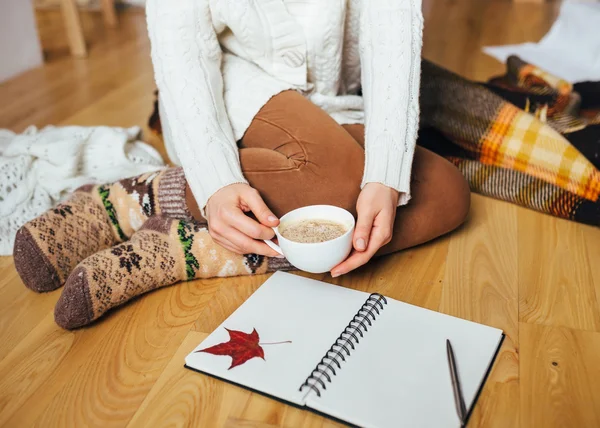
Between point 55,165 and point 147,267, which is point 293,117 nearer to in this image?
point 147,267

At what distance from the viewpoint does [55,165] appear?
4.00 feet

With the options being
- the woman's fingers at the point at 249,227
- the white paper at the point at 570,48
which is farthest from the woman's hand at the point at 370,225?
the white paper at the point at 570,48

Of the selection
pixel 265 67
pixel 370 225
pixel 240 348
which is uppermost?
pixel 265 67

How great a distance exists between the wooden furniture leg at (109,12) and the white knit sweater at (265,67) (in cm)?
194

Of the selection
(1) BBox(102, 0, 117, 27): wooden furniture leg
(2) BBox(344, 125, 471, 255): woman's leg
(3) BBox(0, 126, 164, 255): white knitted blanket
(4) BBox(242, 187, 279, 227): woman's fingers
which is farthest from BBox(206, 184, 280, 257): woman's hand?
(1) BBox(102, 0, 117, 27): wooden furniture leg

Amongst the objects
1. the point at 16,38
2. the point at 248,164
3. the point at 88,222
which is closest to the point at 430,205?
the point at 248,164

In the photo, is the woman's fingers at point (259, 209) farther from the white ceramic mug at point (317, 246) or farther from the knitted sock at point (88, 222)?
the knitted sock at point (88, 222)

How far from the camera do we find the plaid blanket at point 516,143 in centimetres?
113

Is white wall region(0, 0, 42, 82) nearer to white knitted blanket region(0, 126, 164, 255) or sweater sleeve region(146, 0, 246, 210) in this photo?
white knitted blanket region(0, 126, 164, 255)

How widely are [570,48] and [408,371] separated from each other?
167 centimetres

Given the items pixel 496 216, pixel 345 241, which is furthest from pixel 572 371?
pixel 496 216

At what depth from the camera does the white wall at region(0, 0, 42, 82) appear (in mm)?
1971

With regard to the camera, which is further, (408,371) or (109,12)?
(109,12)

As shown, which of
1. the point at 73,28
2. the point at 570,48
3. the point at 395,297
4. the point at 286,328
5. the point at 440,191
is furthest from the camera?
the point at 73,28
